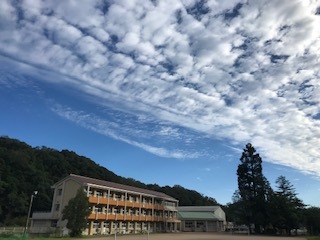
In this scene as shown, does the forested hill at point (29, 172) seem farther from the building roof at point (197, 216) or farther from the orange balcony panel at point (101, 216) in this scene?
the building roof at point (197, 216)

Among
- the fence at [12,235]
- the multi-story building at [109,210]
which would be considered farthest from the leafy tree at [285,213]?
the fence at [12,235]

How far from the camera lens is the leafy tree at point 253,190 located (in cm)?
5803

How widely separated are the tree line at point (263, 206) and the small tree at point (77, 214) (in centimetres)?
3137

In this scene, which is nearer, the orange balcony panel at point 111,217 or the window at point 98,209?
the window at point 98,209

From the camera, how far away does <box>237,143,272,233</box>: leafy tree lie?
5803cm

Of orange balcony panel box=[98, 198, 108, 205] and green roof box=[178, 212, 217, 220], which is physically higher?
green roof box=[178, 212, 217, 220]

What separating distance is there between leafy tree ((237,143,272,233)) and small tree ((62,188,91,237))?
103ft

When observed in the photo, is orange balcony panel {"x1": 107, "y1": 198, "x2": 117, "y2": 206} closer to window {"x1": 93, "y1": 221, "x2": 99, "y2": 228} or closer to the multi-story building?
the multi-story building

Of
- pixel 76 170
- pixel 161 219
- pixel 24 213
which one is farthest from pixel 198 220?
pixel 24 213

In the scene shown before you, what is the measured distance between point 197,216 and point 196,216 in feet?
0.81

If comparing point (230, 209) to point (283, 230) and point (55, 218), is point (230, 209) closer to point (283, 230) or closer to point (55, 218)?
point (283, 230)

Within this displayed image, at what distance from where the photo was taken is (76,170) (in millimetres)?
86875

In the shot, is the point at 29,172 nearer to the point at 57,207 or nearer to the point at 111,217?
the point at 57,207

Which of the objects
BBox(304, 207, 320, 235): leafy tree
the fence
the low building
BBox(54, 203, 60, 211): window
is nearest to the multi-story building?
BBox(54, 203, 60, 211): window
